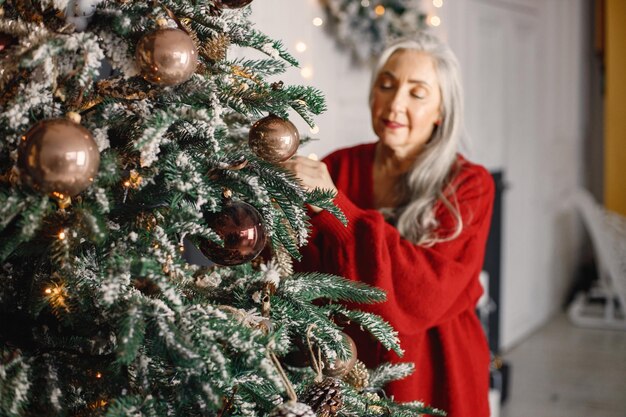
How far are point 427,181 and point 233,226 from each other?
0.81 metres

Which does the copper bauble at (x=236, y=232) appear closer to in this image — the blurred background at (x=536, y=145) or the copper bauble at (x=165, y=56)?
the copper bauble at (x=165, y=56)

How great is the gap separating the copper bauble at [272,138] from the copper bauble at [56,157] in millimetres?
295

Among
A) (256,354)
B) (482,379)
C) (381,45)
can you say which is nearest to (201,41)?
(256,354)

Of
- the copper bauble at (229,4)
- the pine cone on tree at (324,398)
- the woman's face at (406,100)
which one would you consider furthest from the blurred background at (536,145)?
the pine cone on tree at (324,398)

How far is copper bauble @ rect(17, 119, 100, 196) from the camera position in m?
0.73

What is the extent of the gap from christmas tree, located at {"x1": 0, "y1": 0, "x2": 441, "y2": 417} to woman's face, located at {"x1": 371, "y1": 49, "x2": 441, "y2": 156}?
703 mm

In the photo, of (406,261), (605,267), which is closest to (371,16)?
(406,261)

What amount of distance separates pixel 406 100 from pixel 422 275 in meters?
0.45

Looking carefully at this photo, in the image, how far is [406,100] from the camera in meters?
1.67

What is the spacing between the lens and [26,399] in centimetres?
82

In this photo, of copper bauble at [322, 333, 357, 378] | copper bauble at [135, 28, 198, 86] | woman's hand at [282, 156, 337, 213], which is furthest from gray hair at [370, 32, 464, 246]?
copper bauble at [135, 28, 198, 86]

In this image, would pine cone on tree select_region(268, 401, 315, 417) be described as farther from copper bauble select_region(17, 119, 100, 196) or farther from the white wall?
the white wall

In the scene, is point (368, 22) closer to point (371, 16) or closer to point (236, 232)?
point (371, 16)

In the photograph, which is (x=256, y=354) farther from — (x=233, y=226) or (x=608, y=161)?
(x=608, y=161)
